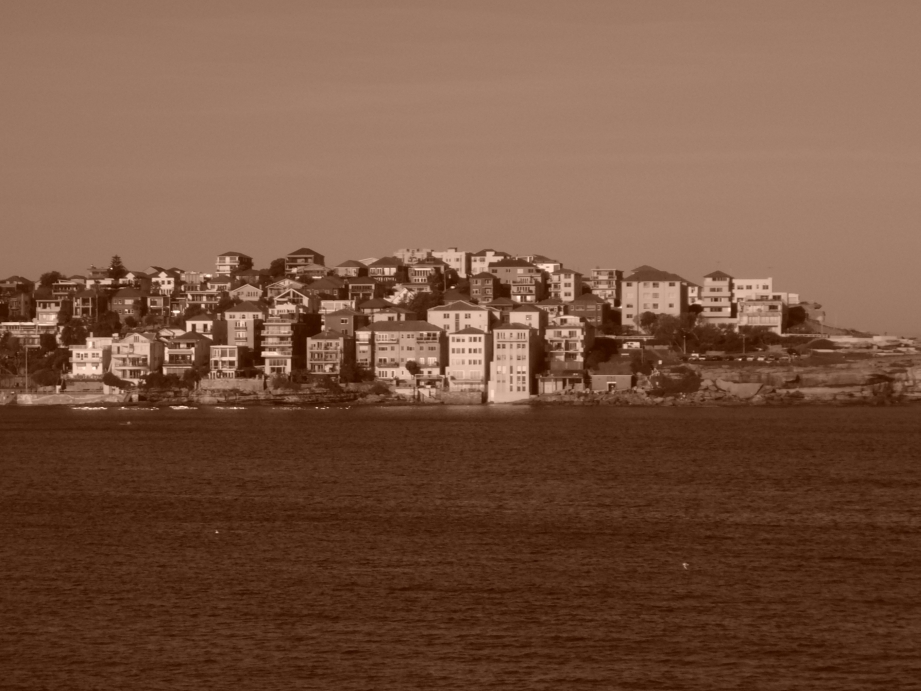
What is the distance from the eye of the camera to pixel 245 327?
9906 cm

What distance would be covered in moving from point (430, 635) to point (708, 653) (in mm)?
3824

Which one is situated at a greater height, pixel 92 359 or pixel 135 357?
pixel 135 357

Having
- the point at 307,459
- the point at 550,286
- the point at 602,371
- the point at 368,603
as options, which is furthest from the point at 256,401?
the point at 368,603

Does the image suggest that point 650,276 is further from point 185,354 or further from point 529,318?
point 185,354

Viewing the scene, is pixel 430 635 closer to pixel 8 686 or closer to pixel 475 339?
A: pixel 8 686

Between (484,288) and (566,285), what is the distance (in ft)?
25.9

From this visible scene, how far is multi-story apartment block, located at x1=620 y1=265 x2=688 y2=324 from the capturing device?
106938 millimetres

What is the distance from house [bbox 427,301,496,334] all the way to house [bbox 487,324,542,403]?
3524 mm

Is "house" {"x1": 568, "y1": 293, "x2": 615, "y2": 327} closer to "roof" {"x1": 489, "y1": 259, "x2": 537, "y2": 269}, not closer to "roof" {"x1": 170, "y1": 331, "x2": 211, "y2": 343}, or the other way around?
"roof" {"x1": 489, "y1": 259, "x2": 537, "y2": 269}

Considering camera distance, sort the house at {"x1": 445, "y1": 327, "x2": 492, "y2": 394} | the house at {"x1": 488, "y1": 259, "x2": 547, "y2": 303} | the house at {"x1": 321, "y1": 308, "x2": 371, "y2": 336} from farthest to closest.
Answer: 1. the house at {"x1": 488, "y1": 259, "x2": 547, "y2": 303}
2. the house at {"x1": 321, "y1": 308, "x2": 371, "y2": 336}
3. the house at {"x1": 445, "y1": 327, "x2": 492, "y2": 394}

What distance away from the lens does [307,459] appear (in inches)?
1921

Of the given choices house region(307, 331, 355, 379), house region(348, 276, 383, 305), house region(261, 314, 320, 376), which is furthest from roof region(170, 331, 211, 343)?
house region(348, 276, 383, 305)

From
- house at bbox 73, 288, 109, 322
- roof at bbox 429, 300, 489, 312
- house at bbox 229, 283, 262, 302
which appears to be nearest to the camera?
roof at bbox 429, 300, 489, 312

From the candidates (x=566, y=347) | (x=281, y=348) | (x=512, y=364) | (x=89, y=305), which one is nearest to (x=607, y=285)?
(x=566, y=347)
